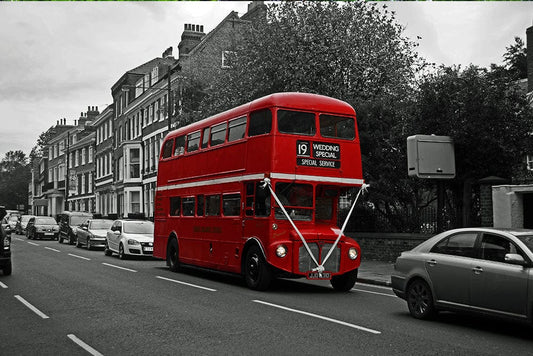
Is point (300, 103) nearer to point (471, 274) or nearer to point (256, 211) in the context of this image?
point (256, 211)

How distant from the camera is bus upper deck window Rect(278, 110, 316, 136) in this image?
14.0 m

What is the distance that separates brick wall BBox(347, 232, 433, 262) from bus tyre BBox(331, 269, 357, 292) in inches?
206

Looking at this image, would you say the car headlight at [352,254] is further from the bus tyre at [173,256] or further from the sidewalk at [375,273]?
the bus tyre at [173,256]

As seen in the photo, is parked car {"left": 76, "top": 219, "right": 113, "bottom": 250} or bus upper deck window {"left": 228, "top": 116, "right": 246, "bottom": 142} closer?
bus upper deck window {"left": 228, "top": 116, "right": 246, "bottom": 142}

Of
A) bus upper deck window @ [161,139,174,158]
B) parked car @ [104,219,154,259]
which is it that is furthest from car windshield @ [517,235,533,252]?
parked car @ [104,219,154,259]

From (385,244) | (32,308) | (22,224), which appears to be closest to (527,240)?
(32,308)

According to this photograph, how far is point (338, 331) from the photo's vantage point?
29.1ft

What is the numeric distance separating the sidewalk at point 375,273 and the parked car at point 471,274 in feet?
17.6

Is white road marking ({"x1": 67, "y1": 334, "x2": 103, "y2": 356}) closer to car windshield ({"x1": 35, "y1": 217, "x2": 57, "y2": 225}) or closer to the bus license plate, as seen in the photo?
the bus license plate

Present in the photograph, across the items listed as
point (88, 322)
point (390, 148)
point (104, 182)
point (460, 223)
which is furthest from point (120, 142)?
point (88, 322)

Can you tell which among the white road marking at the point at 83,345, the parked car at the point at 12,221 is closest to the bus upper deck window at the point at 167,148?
the white road marking at the point at 83,345

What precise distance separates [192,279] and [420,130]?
8.21m

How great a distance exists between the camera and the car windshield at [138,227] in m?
25.2

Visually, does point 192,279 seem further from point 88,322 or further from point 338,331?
point 338,331
